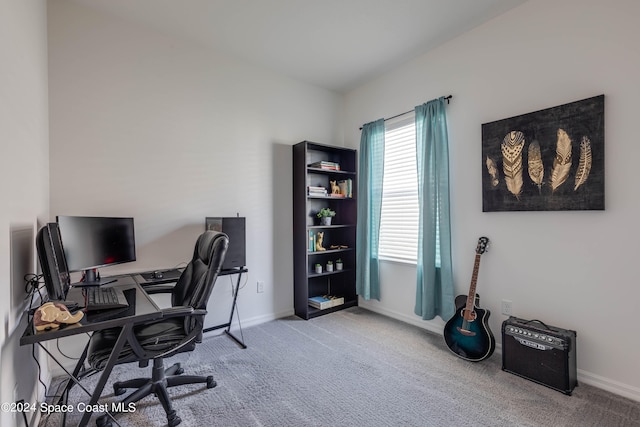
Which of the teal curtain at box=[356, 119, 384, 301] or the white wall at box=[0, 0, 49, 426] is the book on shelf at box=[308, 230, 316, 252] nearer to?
the teal curtain at box=[356, 119, 384, 301]

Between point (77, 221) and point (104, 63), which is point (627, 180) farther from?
point (104, 63)

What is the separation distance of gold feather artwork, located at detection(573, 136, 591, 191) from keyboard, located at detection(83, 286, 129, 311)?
2928 millimetres

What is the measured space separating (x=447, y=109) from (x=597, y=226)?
59.4 inches

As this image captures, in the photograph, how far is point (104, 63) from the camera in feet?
7.84

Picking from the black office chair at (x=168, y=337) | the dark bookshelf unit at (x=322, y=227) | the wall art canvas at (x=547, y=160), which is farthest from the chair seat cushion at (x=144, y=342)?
the wall art canvas at (x=547, y=160)

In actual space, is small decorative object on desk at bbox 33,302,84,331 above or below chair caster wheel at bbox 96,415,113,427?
above

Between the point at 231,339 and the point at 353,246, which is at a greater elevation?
the point at 353,246

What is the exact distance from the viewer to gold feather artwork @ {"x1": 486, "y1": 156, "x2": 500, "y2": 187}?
2.46 meters

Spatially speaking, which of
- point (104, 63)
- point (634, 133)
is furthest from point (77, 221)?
point (634, 133)

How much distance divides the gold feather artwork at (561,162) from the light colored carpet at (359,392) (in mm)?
1423

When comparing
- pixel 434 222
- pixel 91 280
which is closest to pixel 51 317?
pixel 91 280

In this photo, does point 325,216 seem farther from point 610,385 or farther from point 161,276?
point 610,385

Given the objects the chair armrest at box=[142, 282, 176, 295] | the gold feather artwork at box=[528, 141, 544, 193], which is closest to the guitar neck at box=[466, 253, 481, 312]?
the gold feather artwork at box=[528, 141, 544, 193]

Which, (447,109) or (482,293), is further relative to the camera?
(447,109)
